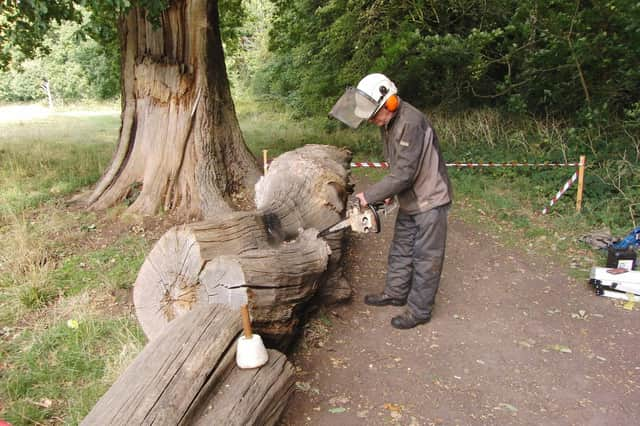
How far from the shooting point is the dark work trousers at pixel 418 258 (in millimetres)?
3586

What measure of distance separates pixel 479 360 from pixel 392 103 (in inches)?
80.7

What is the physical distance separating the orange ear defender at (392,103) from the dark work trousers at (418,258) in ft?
2.82

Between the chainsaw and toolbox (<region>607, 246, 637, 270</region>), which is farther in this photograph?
toolbox (<region>607, 246, 637, 270</region>)

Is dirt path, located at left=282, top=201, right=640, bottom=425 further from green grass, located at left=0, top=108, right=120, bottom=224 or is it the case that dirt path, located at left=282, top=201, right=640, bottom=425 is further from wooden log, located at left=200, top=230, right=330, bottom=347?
green grass, located at left=0, top=108, right=120, bottom=224

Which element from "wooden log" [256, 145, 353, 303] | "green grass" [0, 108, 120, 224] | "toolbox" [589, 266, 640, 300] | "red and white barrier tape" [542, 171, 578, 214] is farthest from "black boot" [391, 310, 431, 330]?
"green grass" [0, 108, 120, 224]

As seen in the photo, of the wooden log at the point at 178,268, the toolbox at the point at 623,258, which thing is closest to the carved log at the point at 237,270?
the wooden log at the point at 178,268

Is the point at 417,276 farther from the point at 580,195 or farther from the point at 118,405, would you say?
the point at 580,195

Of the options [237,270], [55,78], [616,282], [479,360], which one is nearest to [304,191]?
[237,270]

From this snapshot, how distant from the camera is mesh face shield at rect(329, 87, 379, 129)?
3322 mm

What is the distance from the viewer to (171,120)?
19.8 feet

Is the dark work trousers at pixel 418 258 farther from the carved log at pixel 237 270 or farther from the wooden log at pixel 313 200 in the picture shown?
the carved log at pixel 237 270

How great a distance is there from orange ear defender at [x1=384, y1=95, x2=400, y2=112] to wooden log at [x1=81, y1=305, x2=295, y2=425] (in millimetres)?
1865

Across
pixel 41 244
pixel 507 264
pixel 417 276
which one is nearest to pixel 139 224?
pixel 41 244

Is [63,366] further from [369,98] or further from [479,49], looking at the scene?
[479,49]
